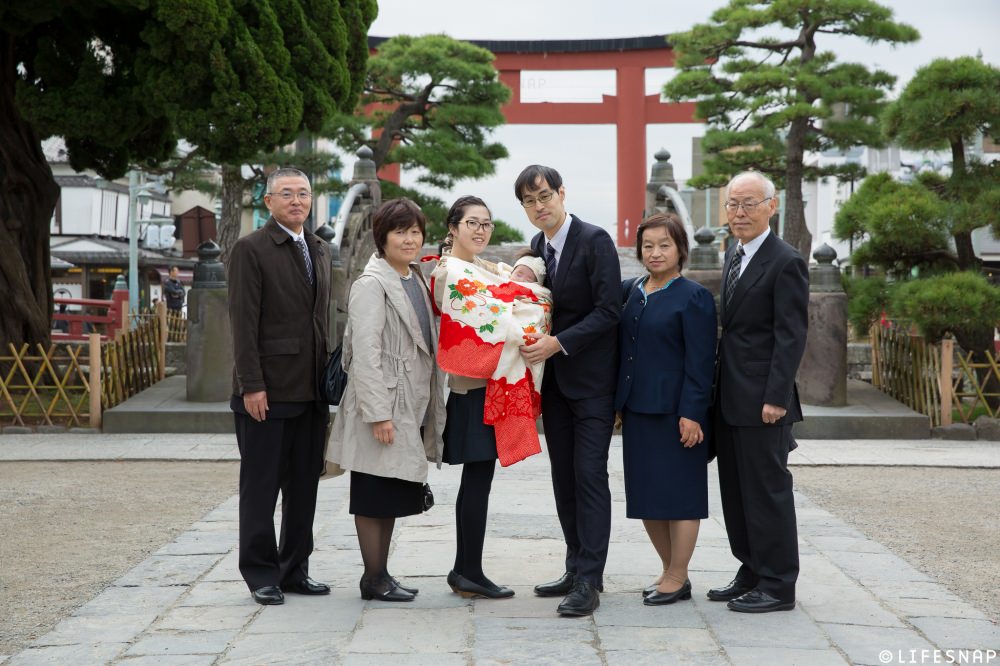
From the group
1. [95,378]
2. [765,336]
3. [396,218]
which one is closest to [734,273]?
[765,336]

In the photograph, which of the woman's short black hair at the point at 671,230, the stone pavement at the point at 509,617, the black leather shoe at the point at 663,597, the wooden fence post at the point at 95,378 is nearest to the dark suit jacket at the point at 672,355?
the woman's short black hair at the point at 671,230

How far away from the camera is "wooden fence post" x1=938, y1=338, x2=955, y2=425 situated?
988 centimetres

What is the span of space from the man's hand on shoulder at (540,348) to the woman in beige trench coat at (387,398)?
383mm

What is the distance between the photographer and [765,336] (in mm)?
4188

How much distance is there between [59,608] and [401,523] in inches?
78.4

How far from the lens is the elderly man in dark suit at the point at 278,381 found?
4312 mm

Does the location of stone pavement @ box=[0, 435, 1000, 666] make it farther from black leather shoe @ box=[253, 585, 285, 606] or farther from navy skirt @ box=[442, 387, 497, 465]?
navy skirt @ box=[442, 387, 497, 465]

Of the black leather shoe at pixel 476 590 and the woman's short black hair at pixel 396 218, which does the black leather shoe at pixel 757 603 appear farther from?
the woman's short black hair at pixel 396 218

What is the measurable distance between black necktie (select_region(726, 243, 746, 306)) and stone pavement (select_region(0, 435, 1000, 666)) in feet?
3.90

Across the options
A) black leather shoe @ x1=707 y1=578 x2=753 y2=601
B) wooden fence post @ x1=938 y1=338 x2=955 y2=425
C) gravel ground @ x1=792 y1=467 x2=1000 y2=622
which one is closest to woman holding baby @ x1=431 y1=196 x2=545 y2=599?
black leather shoe @ x1=707 y1=578 x2=753 y2=601

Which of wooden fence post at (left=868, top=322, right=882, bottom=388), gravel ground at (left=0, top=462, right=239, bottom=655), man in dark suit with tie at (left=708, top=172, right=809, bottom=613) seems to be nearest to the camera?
man in dark suit with tie at (left=708, top=172, right=809, bottom=613)

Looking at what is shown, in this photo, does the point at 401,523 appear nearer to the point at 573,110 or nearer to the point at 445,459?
the point at 445,459

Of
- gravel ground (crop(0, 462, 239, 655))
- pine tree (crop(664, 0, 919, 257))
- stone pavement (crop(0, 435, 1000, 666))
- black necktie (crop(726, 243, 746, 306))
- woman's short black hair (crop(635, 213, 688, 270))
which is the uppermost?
pine tree (crop(664, 0, 919, 257))

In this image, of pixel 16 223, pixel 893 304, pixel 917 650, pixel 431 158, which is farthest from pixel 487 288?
pixel 431 158
